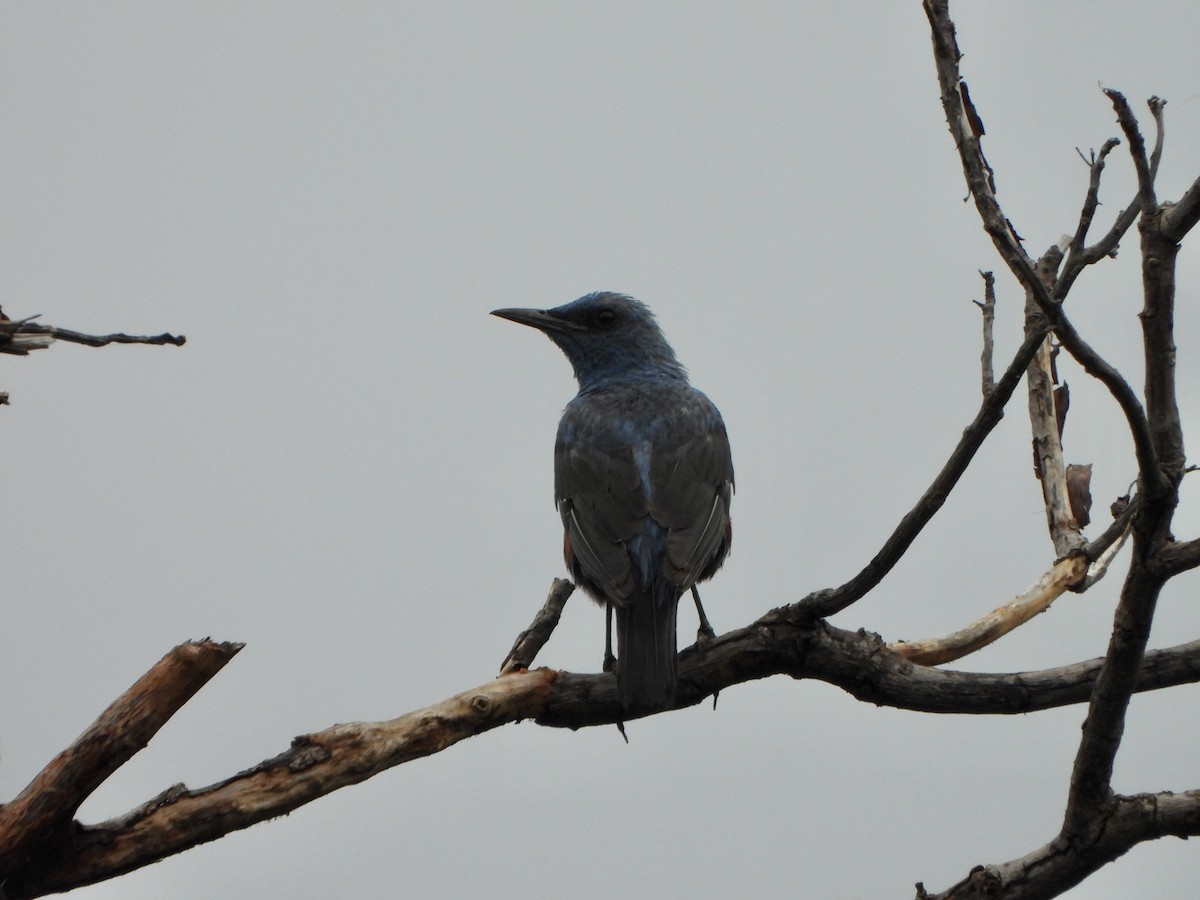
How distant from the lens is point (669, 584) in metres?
6.36

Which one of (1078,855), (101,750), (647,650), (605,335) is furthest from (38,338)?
(605,335)

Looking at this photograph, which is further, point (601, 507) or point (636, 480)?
point (636, 480)

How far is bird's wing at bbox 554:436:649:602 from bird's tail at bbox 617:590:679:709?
16 centimetres

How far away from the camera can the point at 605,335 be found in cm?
932

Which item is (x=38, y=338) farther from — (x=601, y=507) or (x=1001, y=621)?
(x=1001, y=621)

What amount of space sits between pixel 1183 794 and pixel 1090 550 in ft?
8.49

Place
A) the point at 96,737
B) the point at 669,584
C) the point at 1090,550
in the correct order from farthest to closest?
the point at 1090,550
the point at 669,584
the point at 96,737

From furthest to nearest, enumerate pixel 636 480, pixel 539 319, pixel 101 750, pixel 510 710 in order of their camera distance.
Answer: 1. pixel 539 319
2. pixel 636 480
3. pixel 510 710
4. pixel 101 750

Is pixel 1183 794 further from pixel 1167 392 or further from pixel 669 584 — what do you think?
pixel 669 584

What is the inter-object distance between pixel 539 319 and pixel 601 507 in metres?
2.71

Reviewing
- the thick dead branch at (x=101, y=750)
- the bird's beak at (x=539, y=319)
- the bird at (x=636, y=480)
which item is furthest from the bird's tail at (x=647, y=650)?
the bird's beak at (x=539, y=319)

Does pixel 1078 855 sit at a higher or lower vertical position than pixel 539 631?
lower

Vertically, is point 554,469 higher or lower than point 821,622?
higher

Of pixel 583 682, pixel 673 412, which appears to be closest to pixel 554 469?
pixel 673 412
